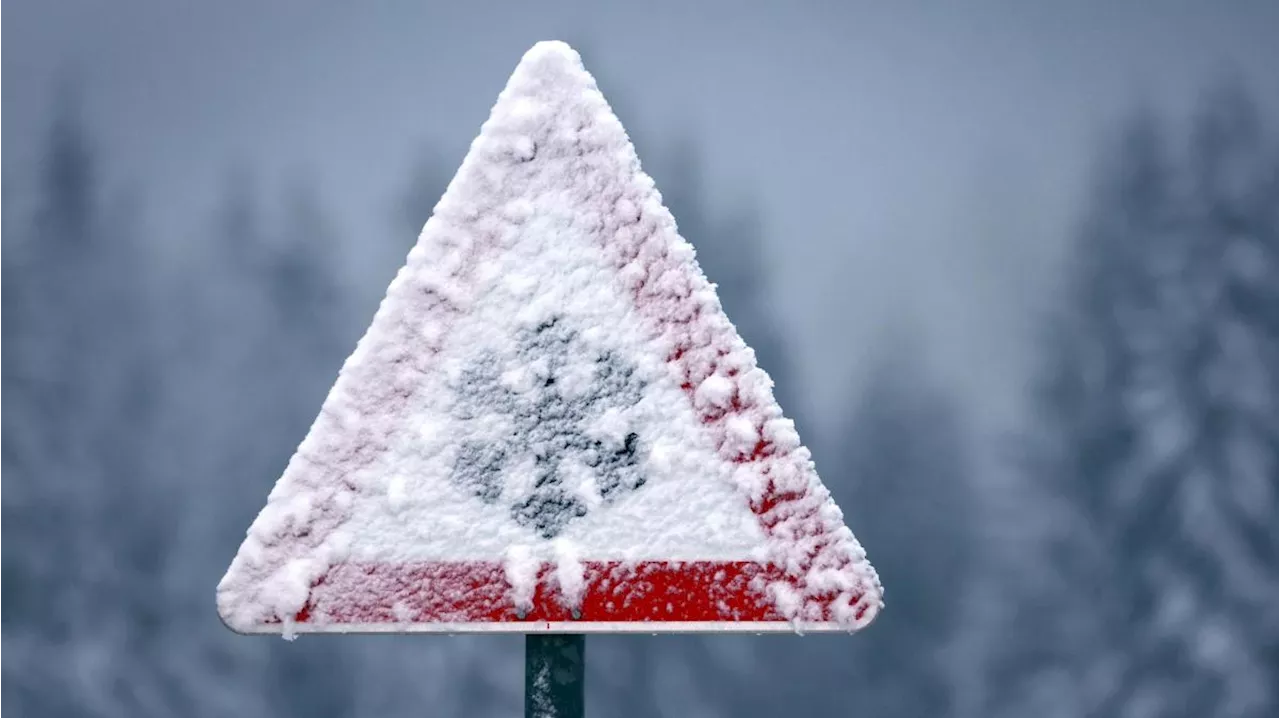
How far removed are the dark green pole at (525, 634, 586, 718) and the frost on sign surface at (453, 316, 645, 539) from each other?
13 centimetres

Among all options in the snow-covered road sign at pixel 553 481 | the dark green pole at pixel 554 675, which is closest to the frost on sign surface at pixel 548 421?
the snow-covered road sign at pixel 553 481

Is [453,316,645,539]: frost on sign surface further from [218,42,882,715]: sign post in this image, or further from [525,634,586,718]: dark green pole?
[525,634,586,718]: dark green pole

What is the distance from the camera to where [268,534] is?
158 cm

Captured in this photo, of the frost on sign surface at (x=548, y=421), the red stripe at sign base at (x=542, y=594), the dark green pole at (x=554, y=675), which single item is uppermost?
the frost on sign surface at (x=548, y=421)

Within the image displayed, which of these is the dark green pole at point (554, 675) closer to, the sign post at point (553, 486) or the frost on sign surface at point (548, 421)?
the sign post at point (553, 486)

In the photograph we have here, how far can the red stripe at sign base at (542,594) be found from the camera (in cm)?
155

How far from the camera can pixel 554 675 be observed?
5.03 ft

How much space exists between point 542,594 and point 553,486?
0.13 metres

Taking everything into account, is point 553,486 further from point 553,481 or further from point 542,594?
point 542,594

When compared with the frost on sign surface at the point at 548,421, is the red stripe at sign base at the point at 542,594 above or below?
below

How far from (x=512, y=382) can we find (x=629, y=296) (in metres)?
0.18

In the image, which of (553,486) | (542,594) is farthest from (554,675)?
(553,486)

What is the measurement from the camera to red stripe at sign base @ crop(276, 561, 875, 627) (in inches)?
61.1

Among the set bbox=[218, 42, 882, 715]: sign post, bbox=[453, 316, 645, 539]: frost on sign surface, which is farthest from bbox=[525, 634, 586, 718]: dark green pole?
bbox=[453, 316, 645, 539]: frost on sign surface
